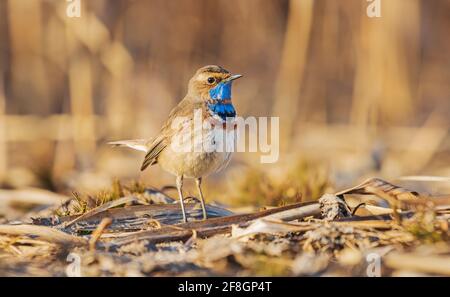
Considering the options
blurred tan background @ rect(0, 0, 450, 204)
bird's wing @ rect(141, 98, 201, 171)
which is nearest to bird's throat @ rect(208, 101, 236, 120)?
bird's wing @ rect(141, 98, 201, 171)

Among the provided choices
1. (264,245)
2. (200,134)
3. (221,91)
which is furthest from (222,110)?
(264,245)

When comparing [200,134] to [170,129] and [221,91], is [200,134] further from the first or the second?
[221,91]

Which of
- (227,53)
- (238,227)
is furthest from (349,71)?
(238,227)

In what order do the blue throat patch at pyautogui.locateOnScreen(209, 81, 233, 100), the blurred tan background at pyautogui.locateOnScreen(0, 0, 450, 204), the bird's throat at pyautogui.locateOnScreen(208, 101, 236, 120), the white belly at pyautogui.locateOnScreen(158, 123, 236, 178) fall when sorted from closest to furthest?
the white belly at pyautogui.locateOnScreen(158, 123, 236, 178), the bird's throat at pyautogui.locateOnScreen(208, 101, 236, 120), the blue throat patch at pyautogui.locateOnScreen(209, 81, 233, 100), the blurred tan background at pyautogui.locateOnScreen(0, 0, 450, 204)

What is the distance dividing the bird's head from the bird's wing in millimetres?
125

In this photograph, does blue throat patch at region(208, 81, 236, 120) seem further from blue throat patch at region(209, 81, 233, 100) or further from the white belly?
the white belly

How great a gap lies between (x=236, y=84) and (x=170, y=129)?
6.16 m

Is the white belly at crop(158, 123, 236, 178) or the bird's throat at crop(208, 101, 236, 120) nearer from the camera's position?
the white belly at crop(158, 123, 236, 178)

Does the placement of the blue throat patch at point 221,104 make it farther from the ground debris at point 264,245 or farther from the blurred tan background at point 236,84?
the blurred tan background at point 236,84

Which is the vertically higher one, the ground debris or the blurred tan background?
the blurred tan background

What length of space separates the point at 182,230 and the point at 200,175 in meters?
1.09

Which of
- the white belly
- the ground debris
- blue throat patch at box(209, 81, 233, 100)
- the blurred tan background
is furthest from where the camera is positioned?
the blurred tan background

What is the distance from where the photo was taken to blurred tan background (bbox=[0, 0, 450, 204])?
9516 millimetres

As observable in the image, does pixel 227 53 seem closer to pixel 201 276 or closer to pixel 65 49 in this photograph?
pixel 65 49
